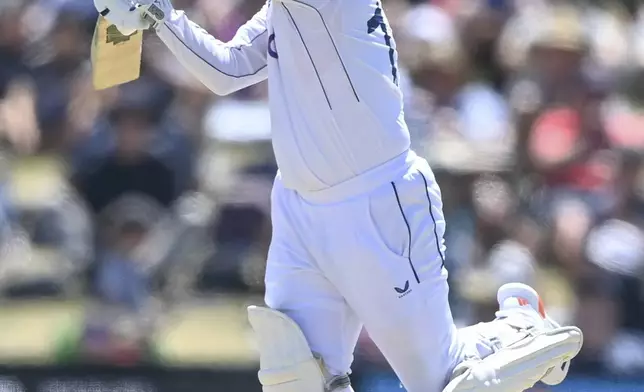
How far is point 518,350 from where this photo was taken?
3543 millimetres

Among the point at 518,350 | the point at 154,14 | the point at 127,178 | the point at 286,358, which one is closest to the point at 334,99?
the point at 154,14

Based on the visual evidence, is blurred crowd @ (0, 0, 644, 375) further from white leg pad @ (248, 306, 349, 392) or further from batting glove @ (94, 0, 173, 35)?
batting glove @ (94, 0, 173, 35)

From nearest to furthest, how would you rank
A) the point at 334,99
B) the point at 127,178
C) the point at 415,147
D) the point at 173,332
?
the point at 334,99, the point at 173,332, the point at 415,147, the point at 127,178

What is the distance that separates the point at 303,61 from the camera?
3250 millimetres

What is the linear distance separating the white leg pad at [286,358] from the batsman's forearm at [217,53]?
0.68 metres

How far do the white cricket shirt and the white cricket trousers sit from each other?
0.07 meters

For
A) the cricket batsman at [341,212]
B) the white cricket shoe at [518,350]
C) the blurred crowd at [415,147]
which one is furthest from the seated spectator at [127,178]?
the cricket batsman at [341,212]

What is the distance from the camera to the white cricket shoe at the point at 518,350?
11.1 ft

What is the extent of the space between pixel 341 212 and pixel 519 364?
2.40 feet

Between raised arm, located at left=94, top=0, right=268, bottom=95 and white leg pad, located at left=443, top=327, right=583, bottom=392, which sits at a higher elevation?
raised arm, located at left=94, top=0, right=268, bottom=95

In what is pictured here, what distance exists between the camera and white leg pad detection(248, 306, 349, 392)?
3268 millimetres

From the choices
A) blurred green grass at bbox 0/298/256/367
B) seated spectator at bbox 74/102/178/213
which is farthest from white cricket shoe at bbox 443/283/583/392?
seated spectator at bbox 74/102/178/213

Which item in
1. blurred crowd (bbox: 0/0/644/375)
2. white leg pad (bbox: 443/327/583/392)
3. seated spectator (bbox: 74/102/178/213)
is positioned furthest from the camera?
seated spectator (bbox: 74/102/178/213)

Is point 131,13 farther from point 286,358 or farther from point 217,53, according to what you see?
point 286,358
